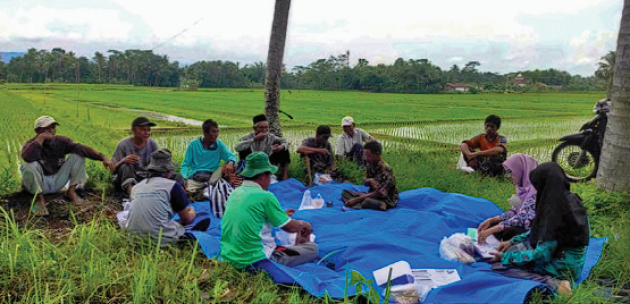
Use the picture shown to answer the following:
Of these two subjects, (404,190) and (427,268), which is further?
(404,190)

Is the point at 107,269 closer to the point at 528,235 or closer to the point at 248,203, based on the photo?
the point at 248,203

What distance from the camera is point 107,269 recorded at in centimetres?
272

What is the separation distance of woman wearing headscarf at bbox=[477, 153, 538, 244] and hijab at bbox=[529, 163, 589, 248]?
23.4 inches

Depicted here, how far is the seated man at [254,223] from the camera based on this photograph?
2.98m

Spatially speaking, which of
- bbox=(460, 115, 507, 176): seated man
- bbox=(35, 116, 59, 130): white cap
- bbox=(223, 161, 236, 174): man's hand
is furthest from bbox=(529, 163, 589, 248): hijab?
bbox=(35, 116, 59, 130): white cap

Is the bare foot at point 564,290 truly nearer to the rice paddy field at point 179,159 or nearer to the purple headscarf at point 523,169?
the rice paddy field at point 179,159

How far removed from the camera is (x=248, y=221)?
9.74ft

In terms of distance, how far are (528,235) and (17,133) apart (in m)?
8.19

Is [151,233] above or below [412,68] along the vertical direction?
below

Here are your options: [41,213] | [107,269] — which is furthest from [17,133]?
[107,269]

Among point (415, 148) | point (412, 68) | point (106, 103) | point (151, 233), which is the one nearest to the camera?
point (151, 233)

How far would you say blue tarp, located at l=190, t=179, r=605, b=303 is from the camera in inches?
109

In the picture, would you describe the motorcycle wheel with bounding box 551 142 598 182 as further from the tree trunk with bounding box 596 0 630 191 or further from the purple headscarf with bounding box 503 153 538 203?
the purple headscarf with bounding box 503 153 538 203

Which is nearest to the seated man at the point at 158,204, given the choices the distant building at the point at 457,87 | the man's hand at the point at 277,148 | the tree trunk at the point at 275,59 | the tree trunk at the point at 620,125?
the man's hand at the point at 277,148
